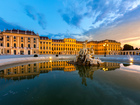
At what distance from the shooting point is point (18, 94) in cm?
453

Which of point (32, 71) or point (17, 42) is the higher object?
point (17, 42)

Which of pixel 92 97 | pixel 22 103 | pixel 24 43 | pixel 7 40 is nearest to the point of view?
pixel 22 103

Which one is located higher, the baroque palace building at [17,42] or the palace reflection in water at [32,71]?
the baroque palace building at [17,42]

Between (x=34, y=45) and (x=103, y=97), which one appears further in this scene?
(x=34, y=45)

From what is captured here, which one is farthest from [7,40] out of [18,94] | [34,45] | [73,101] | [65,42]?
[73,101]

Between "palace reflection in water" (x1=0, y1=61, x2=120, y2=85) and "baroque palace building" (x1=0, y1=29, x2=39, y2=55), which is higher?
"baroque palace building" (x1=0, y1=29, x2=39, y2=55)

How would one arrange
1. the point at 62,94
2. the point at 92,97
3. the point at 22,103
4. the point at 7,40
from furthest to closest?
the point at 7,40, the point at 62,94, the point at 92,97, the point at 22,103

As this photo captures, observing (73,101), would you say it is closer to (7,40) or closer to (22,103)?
(22,103)

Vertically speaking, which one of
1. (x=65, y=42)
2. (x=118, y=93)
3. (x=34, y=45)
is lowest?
(x=118, y=93)

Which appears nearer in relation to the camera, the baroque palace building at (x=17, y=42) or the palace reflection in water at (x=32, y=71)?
the palace reflection in water at (x=32, y=71)

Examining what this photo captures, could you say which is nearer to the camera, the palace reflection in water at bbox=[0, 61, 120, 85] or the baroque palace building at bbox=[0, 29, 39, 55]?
the palace reflection in water at bbox=[0, 61, 120, 85]

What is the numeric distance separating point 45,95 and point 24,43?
171 ft

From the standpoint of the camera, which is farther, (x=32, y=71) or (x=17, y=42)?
(x=17, y=42)

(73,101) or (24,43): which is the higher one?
(24,43)
